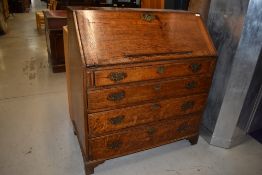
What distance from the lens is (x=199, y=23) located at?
1.79 metres

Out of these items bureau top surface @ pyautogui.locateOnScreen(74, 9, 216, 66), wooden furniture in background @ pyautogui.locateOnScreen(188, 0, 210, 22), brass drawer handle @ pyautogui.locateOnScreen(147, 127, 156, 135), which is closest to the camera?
bureau top surface @ pyautogui.locateOnScreen(74, 9, 216, 66)

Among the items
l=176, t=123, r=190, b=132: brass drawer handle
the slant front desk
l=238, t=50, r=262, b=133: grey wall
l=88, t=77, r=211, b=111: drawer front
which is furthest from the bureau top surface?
l=176, t=123, r=190, b=132: brass drawer handle

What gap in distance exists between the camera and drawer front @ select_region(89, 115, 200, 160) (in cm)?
164

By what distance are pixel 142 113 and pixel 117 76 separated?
0.42 m

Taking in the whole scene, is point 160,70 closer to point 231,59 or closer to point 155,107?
point 155,107

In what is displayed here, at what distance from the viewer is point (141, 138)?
1.78 metres

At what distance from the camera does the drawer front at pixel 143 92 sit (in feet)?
4.73

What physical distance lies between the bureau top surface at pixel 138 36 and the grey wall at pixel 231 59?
0.72ft

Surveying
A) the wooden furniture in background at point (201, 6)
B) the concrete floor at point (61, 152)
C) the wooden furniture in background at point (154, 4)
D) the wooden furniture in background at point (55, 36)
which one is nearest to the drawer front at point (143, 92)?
the concrete floor at point (61, 152)

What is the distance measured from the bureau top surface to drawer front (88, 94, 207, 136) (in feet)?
1.28

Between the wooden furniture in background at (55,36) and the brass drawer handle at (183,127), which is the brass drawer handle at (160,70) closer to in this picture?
the brass drawer handle at (183,127)

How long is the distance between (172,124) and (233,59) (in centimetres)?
76

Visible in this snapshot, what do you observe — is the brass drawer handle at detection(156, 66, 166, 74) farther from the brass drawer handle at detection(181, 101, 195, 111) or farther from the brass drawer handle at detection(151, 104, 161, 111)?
the brass drawer handle at detection(181, 101, 195, 111)

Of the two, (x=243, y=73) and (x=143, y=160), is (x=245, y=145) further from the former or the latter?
(x=143, y=160)
